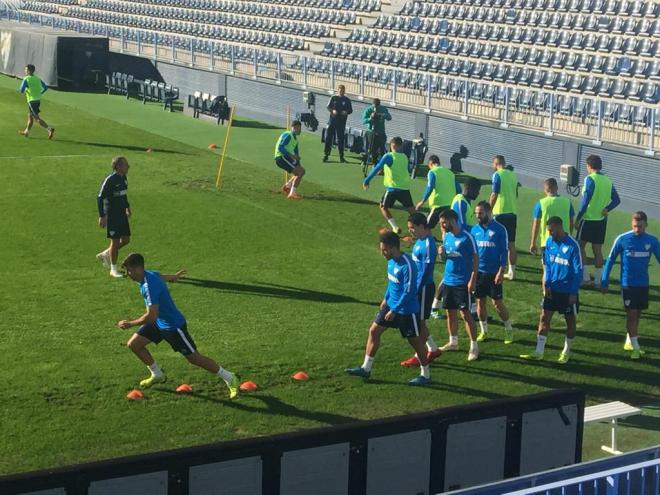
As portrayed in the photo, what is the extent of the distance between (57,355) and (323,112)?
69.2ft

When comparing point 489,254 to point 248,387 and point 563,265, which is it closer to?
point 563,265

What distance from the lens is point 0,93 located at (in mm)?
41031

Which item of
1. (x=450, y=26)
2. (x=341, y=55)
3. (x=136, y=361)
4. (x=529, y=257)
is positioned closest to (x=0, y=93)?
(x=341, y=55)

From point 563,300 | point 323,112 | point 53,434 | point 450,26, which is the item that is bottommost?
point 53,434

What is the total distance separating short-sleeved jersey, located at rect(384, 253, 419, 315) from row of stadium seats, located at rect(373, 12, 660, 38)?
19601 millimetres

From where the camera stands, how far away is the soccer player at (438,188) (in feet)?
61.6

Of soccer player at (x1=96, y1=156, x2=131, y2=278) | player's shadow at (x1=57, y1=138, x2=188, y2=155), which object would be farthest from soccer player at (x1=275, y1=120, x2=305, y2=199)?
player's shadow at (x1=57, y1=138, x2=188, y2=155)

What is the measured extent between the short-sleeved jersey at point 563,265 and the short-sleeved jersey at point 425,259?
146 cm

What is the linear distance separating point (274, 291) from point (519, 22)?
66.2ft

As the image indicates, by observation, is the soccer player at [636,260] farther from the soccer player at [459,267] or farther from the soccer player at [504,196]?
the soccer player at [504,196]

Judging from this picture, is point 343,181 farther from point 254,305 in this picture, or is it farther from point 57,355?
point 57,355

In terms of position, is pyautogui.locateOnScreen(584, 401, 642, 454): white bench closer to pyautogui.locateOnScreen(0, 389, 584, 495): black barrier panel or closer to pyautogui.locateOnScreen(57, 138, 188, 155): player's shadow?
pyautogui.locateOnScreen(0, 389, 584, 495): black barrier panel

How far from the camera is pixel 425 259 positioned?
45.2 feet

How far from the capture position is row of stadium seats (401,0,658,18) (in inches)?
1244
